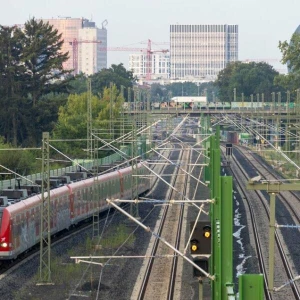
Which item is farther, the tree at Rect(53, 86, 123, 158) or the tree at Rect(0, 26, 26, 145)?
the tree at Rect(0, 26, 26, 145)

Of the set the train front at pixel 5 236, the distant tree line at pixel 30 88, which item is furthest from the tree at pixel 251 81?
the train front at pixel 5 236

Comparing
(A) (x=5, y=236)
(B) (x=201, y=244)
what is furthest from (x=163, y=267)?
(B) (x=201, y=244)

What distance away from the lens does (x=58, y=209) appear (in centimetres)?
3453

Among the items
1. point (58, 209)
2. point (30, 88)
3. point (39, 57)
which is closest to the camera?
point (58, 209)

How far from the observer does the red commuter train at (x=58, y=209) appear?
28.2 m

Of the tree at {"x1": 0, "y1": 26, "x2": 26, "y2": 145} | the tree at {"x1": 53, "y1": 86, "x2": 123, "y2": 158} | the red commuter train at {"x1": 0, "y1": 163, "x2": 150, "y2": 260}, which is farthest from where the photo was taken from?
the tree at {"x1": 0, "y1": 26, "x2": 26, "y2": 145}

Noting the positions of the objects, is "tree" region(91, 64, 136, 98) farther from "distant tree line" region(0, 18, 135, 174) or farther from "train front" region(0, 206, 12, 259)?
"train front" region(0, 206, 12, 259)

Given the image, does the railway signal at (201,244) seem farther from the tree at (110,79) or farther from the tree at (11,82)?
the tree at (110,79)

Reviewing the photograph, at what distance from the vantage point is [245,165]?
78000 millimetres

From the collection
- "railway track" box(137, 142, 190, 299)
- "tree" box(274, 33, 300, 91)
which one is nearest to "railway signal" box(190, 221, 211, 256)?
"railway track" box(137, 142, 190, 299)

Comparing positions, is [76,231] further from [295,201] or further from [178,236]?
[295,201]

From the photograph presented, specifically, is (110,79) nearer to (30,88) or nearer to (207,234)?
(30,88)

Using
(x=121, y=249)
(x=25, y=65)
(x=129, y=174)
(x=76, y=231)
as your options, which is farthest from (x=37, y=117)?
(x=121, y=249)

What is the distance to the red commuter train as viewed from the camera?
28.2 meters
